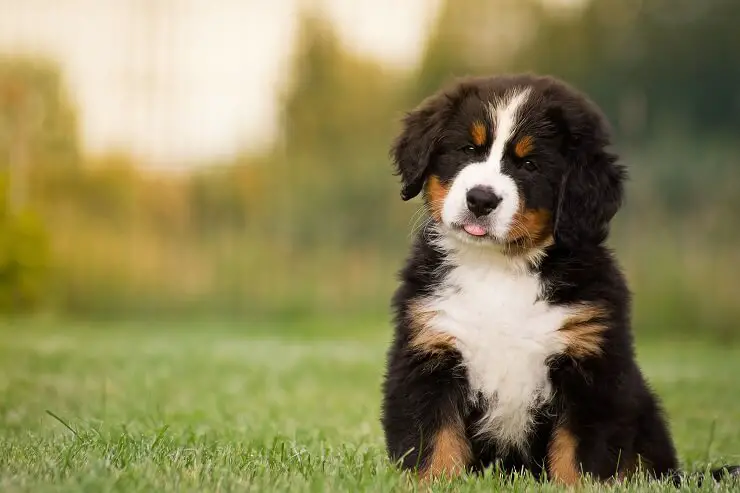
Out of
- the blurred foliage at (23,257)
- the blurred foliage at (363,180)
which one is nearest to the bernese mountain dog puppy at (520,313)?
the blurred foliage at (363,180)

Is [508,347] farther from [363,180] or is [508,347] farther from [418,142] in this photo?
[363,180]

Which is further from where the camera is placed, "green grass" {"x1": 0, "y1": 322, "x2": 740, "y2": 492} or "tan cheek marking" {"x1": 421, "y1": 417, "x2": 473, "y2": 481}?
"tan cheek marking" {"x1": 421, "y1": 417, "x2": 473, "y2": 481}

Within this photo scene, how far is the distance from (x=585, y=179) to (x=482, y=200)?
0.48 m

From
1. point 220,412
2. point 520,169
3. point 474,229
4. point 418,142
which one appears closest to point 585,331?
point 474,229

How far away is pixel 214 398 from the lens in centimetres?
753

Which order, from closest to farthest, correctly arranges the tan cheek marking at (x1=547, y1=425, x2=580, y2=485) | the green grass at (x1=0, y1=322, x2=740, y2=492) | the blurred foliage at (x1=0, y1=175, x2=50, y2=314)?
the green grass at (x1=0, y1=322, x2=740, y2=492), the tan cheek marking at (x1=547, y1=425, x2=580, y2=485), the blurred foliage at (x1=0, y1=175, x2=50, y2=314)

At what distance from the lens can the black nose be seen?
11.9 feet

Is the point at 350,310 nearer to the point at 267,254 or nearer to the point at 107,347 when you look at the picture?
the point at 267,254

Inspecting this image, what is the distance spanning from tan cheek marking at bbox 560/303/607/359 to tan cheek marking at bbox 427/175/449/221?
2.17 ft

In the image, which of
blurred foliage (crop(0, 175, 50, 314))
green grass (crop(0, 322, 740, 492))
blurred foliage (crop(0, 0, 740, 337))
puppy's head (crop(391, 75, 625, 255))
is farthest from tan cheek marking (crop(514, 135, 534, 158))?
blurred foliage (crop(0, 175, 50, 314))

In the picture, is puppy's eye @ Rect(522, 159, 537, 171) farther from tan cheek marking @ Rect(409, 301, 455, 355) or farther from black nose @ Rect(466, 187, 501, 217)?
tan cheek marking @ Rect(409, 301, 455, 355)

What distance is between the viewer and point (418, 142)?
4.04 metres

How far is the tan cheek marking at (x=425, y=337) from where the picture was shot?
370cm

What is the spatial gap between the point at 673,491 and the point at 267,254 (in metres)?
14.0
